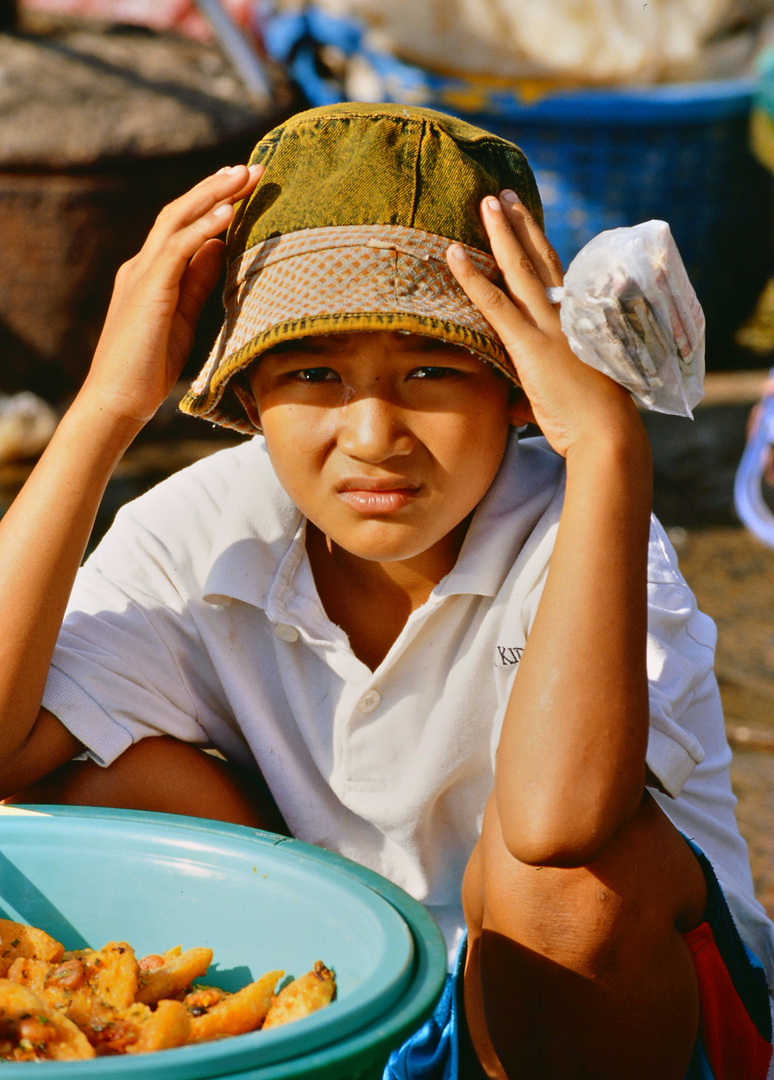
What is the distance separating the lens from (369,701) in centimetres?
152

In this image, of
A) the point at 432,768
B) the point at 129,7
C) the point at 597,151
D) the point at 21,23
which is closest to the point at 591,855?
the point at 432,768

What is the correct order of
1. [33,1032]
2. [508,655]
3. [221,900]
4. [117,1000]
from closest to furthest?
[33,1032] → [117,1000] → [221,900] → [508,655]

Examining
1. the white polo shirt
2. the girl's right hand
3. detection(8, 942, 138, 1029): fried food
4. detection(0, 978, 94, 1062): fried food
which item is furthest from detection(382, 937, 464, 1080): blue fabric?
the girl's right hand

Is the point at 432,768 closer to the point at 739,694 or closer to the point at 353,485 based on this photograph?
the point at 353,485

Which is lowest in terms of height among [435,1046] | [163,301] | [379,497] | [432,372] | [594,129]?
[435,1046]

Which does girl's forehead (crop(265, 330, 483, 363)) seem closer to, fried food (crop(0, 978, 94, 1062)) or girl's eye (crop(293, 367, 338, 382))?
girl's eye (crop(293, 367, 338, 382))

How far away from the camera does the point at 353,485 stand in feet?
4.57

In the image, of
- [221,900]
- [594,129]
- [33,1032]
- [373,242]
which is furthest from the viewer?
[594,129]

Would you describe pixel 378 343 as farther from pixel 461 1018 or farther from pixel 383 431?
pixel 461 1018

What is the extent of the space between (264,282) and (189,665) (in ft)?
1.71

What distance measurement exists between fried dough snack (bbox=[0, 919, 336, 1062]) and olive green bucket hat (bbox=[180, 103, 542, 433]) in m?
0.64

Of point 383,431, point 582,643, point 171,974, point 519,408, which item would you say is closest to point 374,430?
point 383,431

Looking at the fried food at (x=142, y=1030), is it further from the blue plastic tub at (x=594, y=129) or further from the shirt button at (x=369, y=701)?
the blue plastic tub at (x=594, y=129)

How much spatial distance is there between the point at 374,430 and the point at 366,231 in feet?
0.72
